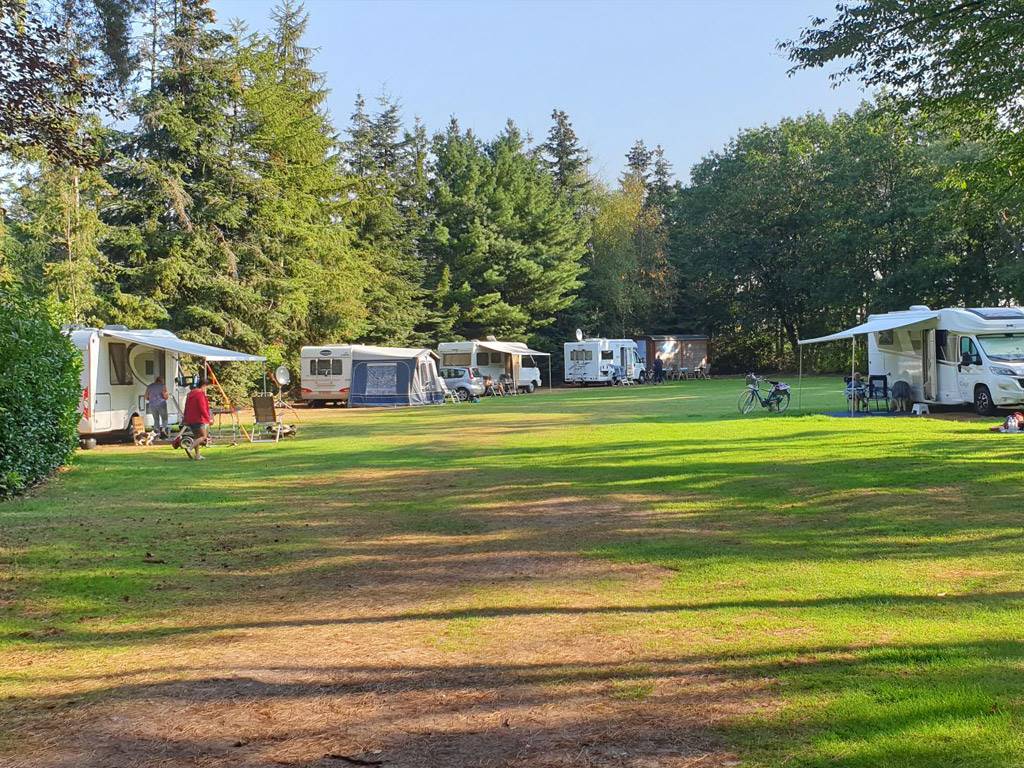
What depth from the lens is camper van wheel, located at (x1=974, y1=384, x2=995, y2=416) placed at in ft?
58.7

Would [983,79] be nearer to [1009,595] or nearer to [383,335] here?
[1009,595]

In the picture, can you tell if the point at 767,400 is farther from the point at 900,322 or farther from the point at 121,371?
the point at 121,371

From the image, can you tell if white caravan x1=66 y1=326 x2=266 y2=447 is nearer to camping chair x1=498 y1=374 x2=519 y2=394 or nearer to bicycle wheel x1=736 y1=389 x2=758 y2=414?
bicycle wheel x1=736 y1=389 x2=758 y2=414

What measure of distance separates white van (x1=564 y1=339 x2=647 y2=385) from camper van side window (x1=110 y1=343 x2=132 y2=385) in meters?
26.7

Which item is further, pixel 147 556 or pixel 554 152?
pixel 554 152

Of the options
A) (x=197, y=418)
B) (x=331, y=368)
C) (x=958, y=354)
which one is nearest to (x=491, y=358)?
(x=331, y=368)

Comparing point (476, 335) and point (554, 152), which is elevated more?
point (554, 152)

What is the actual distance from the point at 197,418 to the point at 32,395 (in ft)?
12.2

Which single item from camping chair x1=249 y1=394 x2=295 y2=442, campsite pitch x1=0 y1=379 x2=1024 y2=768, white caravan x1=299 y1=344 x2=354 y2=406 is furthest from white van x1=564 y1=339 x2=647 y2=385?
campsite pitch x1=0 y1=379 x2=1024 y2=768

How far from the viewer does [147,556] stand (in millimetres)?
6570

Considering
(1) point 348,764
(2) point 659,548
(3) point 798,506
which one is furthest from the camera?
(3) point 798,506

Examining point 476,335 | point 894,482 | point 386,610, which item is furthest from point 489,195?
point 386,610

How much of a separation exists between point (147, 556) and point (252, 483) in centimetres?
430

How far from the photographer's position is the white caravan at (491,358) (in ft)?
116
